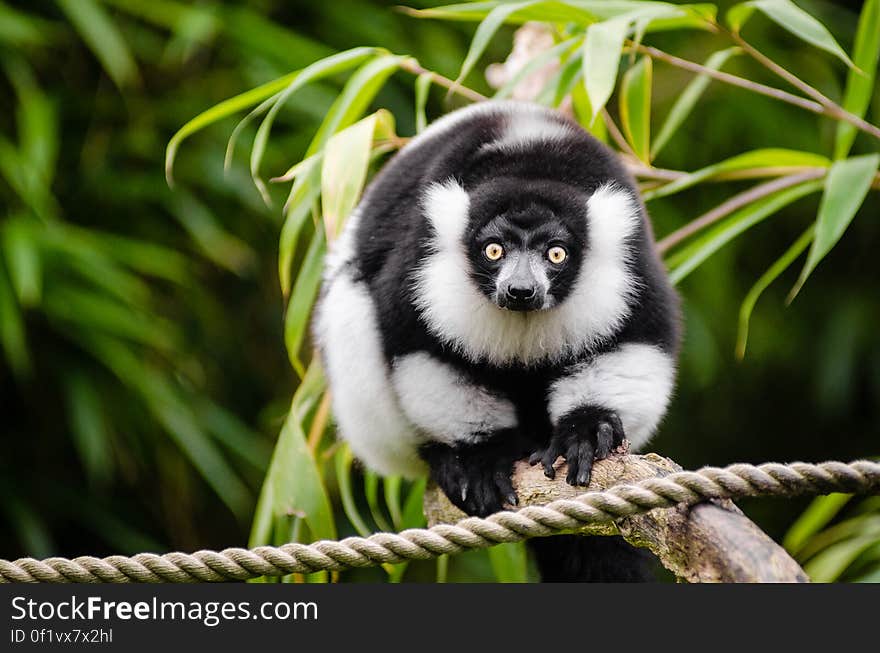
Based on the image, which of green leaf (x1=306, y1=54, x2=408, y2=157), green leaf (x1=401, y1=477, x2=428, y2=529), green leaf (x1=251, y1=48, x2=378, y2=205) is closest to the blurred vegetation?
green leaf (x1=401, y1=477, x2=428, y2=529)

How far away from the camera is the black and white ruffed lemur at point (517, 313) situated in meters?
2.35

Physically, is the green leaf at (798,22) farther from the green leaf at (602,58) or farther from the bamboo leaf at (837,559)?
the bamboo leaf at (837,559)

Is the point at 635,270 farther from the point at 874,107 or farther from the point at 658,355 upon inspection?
the point at 874,107

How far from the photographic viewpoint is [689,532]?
69.3 inches

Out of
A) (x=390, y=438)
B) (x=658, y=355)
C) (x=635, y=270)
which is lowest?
(x=390, y=438)

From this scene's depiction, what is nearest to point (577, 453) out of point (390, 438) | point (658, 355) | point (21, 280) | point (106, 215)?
point (658, 355)

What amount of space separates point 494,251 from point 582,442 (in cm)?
52

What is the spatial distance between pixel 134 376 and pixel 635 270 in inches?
105

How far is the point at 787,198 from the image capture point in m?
2.91

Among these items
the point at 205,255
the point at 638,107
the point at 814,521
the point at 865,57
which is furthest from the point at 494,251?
the point at 205,255

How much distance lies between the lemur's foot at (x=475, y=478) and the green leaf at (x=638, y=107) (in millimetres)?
1054

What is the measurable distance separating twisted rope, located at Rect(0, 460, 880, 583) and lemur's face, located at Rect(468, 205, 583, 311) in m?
0.65

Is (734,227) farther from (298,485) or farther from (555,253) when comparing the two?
(298,485)

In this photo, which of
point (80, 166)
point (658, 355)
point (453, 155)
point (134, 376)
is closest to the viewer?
point (658, 355)
